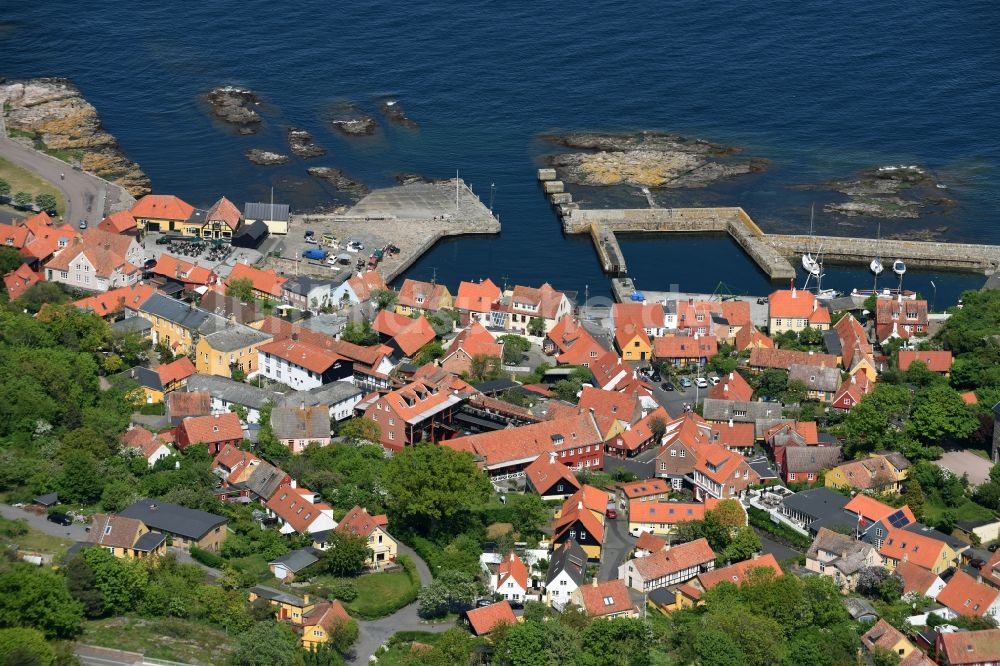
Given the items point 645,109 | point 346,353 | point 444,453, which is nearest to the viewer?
point 444,453

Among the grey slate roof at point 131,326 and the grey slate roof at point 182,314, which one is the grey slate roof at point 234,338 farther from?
the grey slate roof at point 131,326

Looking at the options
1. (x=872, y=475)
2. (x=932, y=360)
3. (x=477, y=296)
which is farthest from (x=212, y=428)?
(x=932, y=360)

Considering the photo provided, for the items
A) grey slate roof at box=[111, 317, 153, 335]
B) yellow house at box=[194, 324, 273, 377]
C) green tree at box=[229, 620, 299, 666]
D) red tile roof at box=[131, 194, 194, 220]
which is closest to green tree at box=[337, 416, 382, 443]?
yellow house at box=[194, 324, 273, 377]

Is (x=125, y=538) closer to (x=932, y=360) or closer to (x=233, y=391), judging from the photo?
(x=233, y=391)

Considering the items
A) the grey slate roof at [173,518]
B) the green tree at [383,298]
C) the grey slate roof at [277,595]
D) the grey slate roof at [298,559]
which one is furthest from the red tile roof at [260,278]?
the grey slate roof at [277,595]

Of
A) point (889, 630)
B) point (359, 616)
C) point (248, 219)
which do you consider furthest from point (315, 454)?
point (248, 219)

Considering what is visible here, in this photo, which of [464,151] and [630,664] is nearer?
[630,664]

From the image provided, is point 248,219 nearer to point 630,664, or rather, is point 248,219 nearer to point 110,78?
point 110,78
